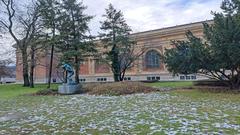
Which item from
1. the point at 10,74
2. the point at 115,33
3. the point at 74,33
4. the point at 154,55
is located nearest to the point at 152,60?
the point at 154,55

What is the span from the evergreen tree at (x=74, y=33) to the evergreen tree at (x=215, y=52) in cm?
1293

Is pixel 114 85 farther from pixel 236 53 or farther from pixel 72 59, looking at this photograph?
pixel 72 59

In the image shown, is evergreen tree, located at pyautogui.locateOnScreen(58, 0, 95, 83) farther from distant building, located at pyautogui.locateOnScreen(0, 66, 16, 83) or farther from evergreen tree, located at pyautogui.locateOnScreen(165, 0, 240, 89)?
distant building, located at pyautogui.locateOnScreen(0, 66, 16, 83)

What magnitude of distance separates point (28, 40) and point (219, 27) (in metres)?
23.0

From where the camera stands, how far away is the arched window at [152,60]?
4291 cm

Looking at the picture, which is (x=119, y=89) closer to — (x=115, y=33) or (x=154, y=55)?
(x=115, y=33)

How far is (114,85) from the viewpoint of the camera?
1953 cm

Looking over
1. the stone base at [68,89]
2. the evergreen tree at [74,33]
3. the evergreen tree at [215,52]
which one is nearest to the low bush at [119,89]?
the stone base at [68,89]

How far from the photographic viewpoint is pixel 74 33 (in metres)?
31.1

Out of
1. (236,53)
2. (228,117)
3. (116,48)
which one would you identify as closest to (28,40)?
(116,48)

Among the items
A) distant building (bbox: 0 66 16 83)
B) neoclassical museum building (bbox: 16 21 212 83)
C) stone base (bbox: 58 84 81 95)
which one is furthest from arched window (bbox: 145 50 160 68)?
stone base (bbox: 58 84 81 95)

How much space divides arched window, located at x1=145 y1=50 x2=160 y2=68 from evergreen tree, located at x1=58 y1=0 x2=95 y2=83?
13.7 metres

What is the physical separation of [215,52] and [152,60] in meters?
26.8

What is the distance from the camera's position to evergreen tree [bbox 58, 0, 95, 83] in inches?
1188
